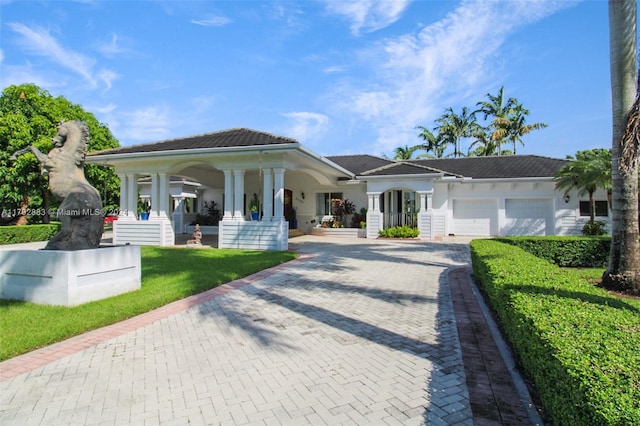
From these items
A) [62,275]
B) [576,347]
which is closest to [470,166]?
[576,347]

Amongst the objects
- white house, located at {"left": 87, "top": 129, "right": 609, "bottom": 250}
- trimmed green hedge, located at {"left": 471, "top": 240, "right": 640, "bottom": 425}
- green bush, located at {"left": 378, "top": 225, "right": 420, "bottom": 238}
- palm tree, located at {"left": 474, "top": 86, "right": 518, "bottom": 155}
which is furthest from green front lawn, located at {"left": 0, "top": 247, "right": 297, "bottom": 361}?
palm tree, located at {"left": 474, "top": 86, "right": 518, "bottom": 155}

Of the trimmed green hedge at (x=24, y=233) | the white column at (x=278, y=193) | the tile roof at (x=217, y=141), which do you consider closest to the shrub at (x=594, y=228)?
the white column at (x=278, y=193)

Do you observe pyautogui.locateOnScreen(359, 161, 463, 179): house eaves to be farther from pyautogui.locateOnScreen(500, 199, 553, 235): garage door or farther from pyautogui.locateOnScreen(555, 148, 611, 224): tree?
pyautogui.locateOnScreen(555, 148, 611, 224): tree

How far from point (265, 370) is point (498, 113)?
39531 millimetres

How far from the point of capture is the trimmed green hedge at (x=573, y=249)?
10.5 m

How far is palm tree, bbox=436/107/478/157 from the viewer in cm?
3919

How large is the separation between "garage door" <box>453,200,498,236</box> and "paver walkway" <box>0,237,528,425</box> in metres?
16.1

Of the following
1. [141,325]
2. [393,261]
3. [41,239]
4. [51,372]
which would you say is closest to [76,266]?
[141,325]

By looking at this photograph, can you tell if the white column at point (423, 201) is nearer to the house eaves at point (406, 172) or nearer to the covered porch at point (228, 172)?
the house eaves at point (406, 172)

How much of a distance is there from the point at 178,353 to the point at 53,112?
27587mm

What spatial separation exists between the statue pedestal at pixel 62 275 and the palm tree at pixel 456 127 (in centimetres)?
3895

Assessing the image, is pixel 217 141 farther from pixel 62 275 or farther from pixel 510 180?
pixel 510 180

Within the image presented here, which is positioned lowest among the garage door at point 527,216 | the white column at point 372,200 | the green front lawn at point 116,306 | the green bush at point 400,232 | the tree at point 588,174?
the green front lawn at point 116,306

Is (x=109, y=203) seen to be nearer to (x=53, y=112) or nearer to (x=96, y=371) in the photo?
(x=53, y=112)
